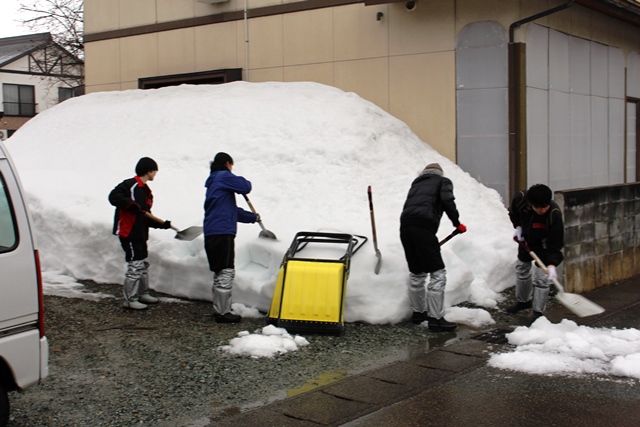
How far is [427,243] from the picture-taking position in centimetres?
730

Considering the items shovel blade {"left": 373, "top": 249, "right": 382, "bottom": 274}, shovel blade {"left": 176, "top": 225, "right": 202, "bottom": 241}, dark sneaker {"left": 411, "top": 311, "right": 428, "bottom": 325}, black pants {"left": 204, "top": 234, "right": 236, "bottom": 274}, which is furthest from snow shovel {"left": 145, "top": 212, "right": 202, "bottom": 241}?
dark sneaker {"left": 411, "top": 311, "right": 428, "bottom": 325}

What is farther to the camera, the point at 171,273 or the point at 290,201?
the point at 290,201

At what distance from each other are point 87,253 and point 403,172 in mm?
4462

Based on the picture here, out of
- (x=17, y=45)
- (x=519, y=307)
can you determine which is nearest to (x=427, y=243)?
(x=519, y=307)

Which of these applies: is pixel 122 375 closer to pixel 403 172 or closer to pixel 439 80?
pixel 403 172

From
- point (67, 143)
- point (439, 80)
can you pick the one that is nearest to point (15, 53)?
point (67, 143)

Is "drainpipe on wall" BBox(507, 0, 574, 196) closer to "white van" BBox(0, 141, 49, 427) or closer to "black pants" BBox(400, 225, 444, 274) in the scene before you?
"black pants" BBox(400, 225, 444, 274)

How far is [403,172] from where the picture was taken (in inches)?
406

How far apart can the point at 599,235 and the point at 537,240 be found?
2.68 meters

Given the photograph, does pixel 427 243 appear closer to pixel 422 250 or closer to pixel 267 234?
pixel 422 250

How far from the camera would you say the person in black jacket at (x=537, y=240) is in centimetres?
729

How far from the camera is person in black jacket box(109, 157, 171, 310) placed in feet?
25.5

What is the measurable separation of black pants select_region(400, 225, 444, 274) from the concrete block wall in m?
2.48

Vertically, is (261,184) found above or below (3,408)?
above
